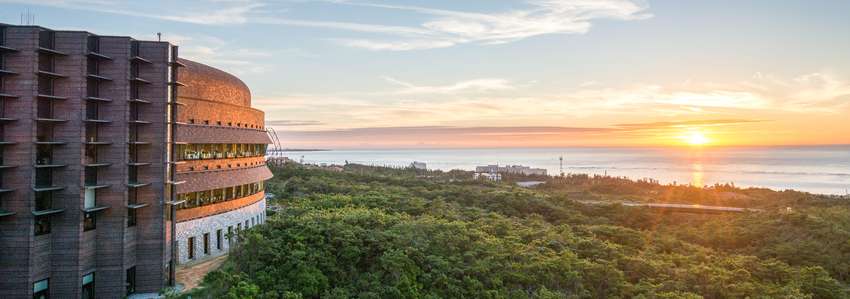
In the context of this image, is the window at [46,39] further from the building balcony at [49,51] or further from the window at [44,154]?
the window at [44,154]

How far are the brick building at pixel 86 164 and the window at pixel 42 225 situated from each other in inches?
1.5

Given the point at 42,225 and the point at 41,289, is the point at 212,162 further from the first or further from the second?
the point at 41,289

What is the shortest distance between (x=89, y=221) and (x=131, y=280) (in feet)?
11.2

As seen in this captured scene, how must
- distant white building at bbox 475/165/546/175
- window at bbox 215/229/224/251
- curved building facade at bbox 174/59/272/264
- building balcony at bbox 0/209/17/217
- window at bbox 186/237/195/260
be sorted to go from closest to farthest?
building balcony at bbox 0/209/17/217 < curved building facade at bbox 174/59/272/264 < window at bbox 186/237/195/260 < window at bbox 215/229/224/251 < distant white building at bbox 475/165/546/175

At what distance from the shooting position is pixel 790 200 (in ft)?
185

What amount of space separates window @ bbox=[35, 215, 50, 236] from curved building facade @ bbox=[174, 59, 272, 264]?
5619 mm

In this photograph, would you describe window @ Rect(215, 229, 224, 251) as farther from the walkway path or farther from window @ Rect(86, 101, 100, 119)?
window @ Rect(86, 101, 100, 119)

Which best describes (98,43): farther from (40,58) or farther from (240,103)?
(240,103)

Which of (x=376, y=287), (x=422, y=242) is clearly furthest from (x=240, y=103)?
(x=376, y=287)

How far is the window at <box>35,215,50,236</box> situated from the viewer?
792 inches

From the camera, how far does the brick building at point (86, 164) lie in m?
19.4

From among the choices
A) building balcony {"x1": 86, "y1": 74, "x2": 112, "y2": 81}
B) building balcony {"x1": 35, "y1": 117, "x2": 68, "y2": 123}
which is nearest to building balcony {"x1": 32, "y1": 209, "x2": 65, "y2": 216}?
building balcony {"x1": 35, "y1": 117, "x2": 68, "y2": 123}

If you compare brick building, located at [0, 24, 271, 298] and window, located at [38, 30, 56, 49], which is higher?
window, located at [38, 30, 56, 49]

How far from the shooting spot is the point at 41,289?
66.7 feet
